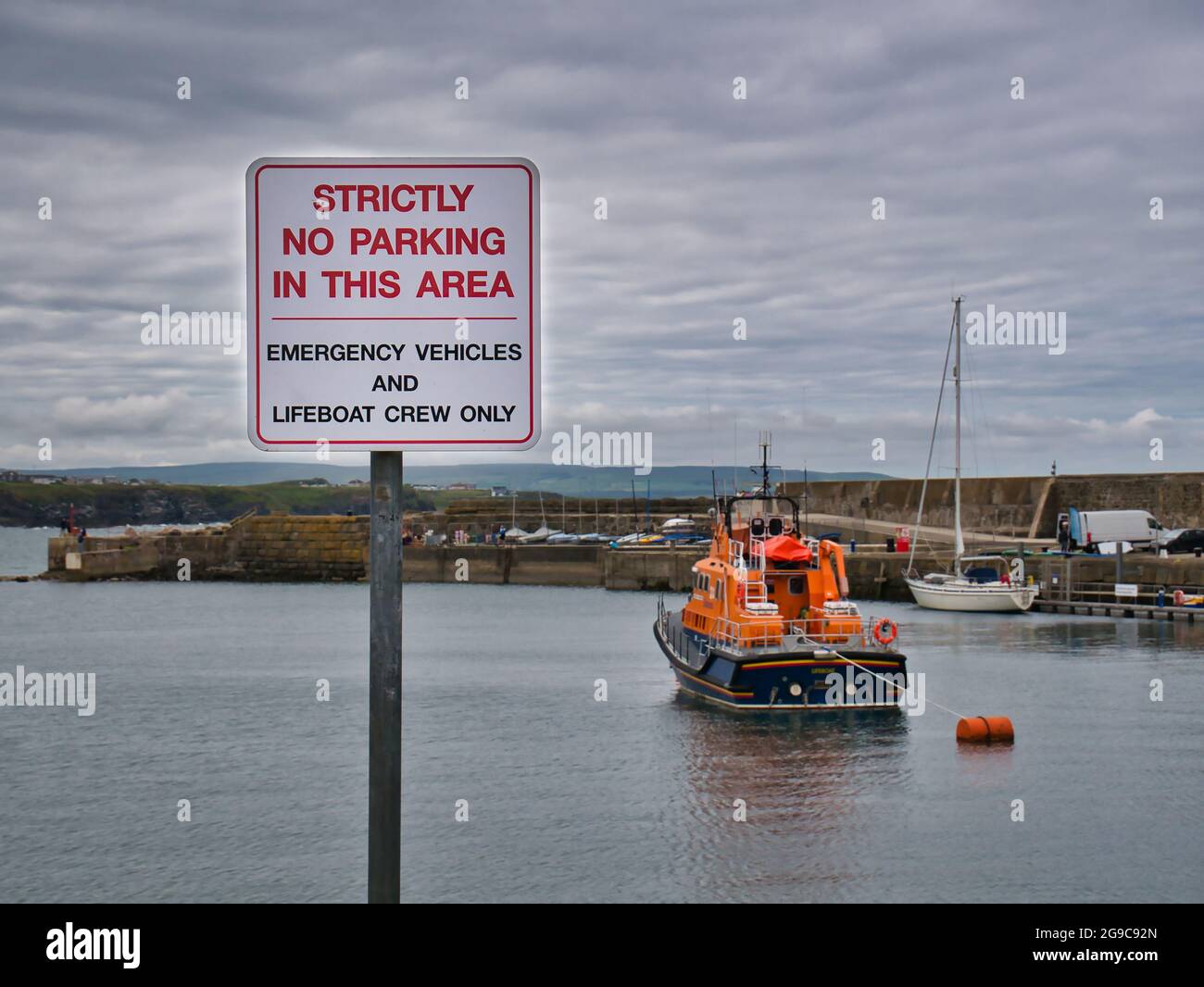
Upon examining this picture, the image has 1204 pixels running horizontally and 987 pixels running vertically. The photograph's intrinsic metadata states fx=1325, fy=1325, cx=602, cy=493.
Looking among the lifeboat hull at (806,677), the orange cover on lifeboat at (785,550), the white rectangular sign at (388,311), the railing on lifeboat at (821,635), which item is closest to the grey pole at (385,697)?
the white rectangular sign at (388,311)

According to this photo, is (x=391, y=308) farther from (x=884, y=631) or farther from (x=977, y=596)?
(x=977, y=596)

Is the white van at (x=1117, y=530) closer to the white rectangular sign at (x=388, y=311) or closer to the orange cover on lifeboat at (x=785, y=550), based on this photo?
the orange cover on lifeboat at (x=785, y=550)

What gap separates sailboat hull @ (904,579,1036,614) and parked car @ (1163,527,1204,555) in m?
6.57

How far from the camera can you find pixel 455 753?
29125 millimetres

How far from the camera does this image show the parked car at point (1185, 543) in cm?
5872

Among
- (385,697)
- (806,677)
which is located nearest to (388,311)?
(385,697)

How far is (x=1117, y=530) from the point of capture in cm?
6097

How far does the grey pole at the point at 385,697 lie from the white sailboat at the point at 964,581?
56.1 metres

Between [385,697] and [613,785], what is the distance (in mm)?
22567

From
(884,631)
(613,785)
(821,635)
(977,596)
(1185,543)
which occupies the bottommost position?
(613,785)

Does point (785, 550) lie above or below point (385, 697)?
below

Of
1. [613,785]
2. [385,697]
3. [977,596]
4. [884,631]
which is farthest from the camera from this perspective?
[977,596]

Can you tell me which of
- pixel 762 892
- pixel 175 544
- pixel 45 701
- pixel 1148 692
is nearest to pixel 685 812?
pixel 762 892
